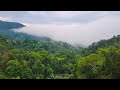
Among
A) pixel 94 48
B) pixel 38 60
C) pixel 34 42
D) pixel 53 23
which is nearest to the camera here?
pixel 38 60

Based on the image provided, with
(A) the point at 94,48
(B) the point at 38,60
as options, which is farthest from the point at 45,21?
(B) the point at 38,60

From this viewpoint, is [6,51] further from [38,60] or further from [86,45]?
[86,45]

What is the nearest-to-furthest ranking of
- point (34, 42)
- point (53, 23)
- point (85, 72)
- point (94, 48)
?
1. point (85, 72)
2. point (94, 48)
3. point (34, 42)
4. point (53, 23)
